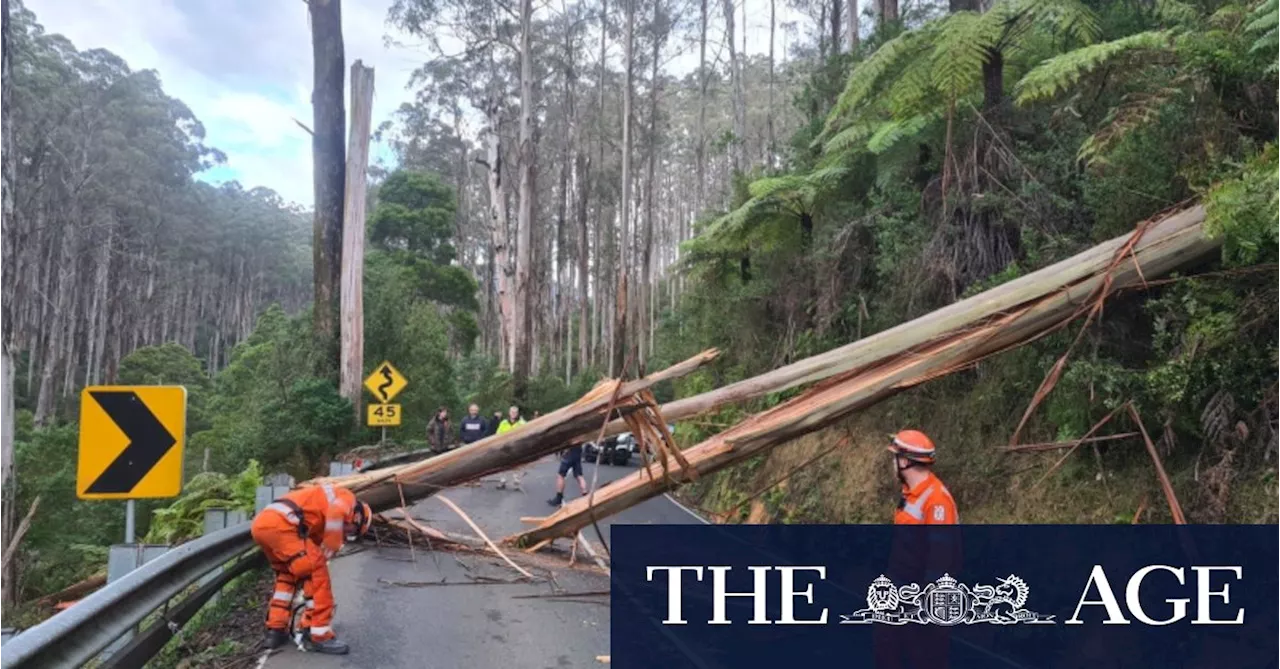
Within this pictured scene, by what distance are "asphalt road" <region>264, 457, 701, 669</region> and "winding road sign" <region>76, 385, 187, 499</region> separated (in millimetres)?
1423

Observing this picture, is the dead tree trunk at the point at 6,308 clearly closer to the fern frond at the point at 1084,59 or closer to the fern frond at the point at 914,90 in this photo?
the fern frond at the point at 914,90

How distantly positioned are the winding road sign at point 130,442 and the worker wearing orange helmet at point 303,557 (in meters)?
0.69

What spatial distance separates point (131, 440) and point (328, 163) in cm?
1399

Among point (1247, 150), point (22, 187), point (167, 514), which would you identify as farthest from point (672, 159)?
point (1247, 150)

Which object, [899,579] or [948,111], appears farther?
[948,111]

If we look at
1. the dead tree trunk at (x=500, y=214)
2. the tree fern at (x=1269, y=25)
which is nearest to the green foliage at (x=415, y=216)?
the dead tree trunk at (x=500, y=214)

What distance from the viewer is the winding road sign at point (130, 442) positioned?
18.6ft

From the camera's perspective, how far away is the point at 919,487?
179 inches

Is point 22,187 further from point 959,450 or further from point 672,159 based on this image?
point 959,450

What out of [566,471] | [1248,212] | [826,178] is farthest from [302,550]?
[826,178]

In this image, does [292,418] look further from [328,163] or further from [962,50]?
[962,50]

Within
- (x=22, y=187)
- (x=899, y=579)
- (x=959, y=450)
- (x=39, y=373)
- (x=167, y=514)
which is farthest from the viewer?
(x=39, y=373)

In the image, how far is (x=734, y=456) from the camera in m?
6.89

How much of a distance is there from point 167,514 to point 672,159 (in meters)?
51.6
